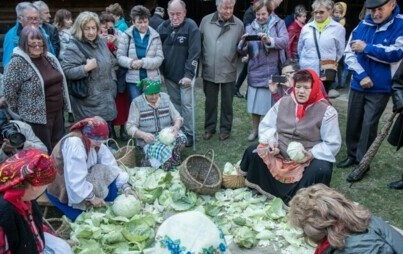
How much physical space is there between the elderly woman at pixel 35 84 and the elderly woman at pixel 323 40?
9.92 feet

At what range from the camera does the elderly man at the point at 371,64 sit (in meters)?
4.60

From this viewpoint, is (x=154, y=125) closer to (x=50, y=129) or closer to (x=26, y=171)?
(x=50, y=129)

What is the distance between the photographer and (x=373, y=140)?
5.06 metres

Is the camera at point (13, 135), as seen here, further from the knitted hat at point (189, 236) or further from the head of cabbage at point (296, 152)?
the head of cabbage at point (296, 152)

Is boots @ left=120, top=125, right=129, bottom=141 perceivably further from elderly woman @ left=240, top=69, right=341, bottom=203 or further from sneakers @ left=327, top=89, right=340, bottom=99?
sneakers @ left=327, top=89, right=340, bottom=99

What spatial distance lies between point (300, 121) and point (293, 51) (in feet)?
10.5

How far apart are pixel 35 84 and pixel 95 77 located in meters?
0.91

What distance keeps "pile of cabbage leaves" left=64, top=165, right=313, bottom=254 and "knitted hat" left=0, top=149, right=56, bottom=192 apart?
3.65 ft

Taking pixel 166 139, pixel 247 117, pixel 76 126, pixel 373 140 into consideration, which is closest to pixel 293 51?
pixel 247 117

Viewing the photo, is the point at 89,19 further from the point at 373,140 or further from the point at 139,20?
the point at 373,140

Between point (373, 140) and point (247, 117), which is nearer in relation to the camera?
point (373, 140)

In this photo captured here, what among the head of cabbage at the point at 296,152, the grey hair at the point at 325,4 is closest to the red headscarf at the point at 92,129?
the head of cabbage at the point at 296,152

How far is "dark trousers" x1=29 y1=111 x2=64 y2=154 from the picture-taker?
4.64 metres

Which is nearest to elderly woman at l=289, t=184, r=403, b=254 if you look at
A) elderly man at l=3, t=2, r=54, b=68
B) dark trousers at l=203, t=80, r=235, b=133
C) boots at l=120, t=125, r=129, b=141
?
dark trousers at l=203, t=80, r=235, b=133
